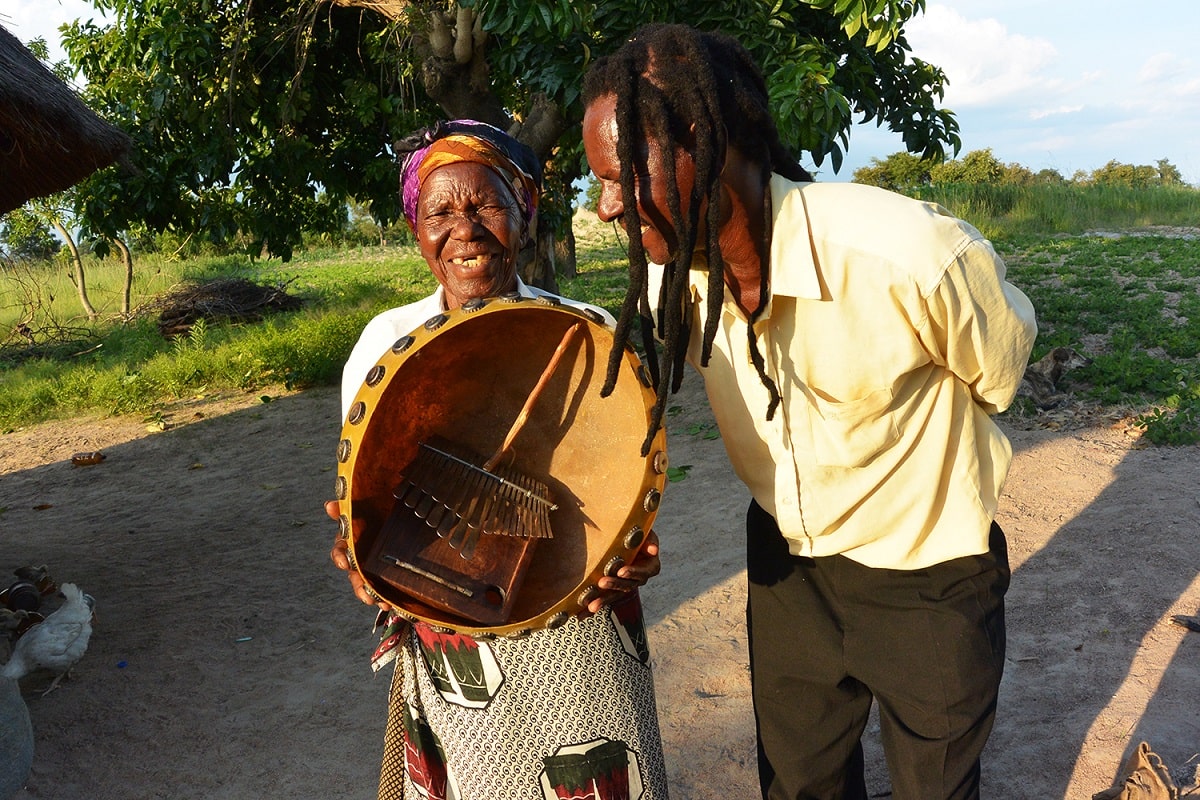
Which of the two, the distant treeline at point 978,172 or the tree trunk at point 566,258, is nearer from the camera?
the tree trunk at point 566,258

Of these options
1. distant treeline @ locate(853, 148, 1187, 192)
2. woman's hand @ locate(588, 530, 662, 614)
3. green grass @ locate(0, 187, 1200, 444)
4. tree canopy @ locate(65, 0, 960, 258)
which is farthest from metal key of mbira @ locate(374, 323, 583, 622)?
distant treeline @ locate(853, 148, 1187, 192)

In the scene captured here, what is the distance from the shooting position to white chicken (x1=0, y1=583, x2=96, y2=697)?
394 cm

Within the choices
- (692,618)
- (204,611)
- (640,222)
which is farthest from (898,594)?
(204,611)

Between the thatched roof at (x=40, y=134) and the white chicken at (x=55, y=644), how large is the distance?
91.9 inches

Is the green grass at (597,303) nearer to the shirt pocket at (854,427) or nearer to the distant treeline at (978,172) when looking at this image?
the shirt pocket at (854,427)

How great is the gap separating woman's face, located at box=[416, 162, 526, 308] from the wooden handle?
24 cm

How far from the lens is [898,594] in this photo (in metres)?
1.91

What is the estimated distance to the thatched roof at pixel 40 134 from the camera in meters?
4.56

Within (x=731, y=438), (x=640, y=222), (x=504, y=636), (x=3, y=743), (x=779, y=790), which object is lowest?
(x=3, y=743)

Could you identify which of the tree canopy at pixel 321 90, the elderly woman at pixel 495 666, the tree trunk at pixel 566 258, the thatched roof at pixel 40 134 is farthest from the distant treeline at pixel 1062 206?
the elderly woman at pixel 495 666

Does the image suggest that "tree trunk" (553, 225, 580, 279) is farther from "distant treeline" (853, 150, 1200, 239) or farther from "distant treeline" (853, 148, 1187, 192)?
"distant treeline" (853, 148, 1187, 192)

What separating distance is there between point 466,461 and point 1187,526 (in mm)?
3899

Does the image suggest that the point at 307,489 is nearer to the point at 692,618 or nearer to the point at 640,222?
the point at 692,618

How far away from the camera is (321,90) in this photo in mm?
7660
